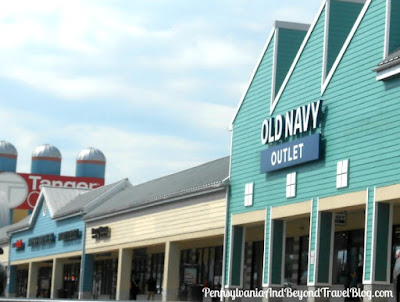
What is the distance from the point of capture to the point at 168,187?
Answer: 50.2m

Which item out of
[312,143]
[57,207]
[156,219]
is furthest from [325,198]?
[57,207]

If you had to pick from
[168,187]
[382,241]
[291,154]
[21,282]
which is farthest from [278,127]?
[21,282]

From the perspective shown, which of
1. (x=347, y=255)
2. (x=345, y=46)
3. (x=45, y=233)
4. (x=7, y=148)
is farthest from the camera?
(x=7, y=148)

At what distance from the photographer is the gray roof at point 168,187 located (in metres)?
44.2

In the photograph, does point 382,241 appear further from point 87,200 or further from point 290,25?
point 87,200

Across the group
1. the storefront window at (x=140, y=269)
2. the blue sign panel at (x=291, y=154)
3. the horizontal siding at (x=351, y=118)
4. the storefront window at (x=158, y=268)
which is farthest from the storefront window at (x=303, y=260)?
the storefront window at (x=140, y=269)

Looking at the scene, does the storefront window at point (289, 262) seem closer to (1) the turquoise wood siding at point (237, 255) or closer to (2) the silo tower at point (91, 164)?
(1) the turquoise wood siding at point (237, 255)

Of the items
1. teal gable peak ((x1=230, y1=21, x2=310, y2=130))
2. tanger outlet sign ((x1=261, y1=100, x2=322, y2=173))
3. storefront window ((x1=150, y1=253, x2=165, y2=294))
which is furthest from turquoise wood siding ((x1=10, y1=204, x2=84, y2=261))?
tanger outlet sign ((x1=261, y1=100, x2=322, y2=173))

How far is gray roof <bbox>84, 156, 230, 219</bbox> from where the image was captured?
44.2 metres

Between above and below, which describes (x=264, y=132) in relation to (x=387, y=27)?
below

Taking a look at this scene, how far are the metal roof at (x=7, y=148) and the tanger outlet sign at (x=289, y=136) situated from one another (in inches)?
2588

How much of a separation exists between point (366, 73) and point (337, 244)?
9891 mm

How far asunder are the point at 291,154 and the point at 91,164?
6699cm

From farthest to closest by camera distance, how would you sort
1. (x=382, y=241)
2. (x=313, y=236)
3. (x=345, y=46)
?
(x=313, y=236), (x=345, y=46), (x=382, y=241)
